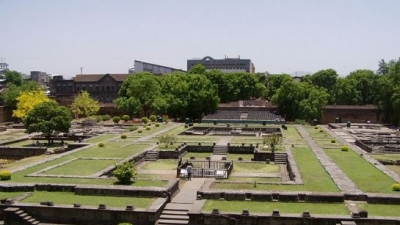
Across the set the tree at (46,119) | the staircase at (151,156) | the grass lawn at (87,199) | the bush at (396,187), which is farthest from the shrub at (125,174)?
the tree at (46,119)

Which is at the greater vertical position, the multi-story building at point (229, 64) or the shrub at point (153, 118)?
the multi-story building at point (229, 64)

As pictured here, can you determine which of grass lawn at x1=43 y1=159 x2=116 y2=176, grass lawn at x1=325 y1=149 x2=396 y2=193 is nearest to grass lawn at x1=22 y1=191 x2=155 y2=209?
grass lawn at x1=43 y1=159 x2=116 y2=176

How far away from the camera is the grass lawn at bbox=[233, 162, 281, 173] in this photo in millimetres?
28422

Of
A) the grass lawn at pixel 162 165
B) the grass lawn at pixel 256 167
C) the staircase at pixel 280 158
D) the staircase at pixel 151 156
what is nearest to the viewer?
the grass lawn at pixel 256 167

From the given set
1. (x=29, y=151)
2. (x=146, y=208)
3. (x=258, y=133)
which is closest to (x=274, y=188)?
(x=146, y=208)

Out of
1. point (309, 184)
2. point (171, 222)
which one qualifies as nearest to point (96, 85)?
point (309, 184)

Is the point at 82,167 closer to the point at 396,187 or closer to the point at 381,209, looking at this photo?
the point at 381,209

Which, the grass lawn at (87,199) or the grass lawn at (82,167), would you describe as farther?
the grass lawn at (82,167)

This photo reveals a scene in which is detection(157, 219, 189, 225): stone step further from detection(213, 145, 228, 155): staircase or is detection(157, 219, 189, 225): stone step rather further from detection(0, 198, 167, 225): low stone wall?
detection(213, 145, 228, 155): staircase

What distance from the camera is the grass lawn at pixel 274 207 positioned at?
1816cm

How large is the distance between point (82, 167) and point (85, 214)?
855 centimetres

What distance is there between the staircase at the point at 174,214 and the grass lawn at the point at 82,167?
7.24m

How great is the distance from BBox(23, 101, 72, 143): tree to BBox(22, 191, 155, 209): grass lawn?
16.8 meters

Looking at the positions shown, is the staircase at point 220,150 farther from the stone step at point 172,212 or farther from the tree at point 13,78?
the tree at point 13,78
